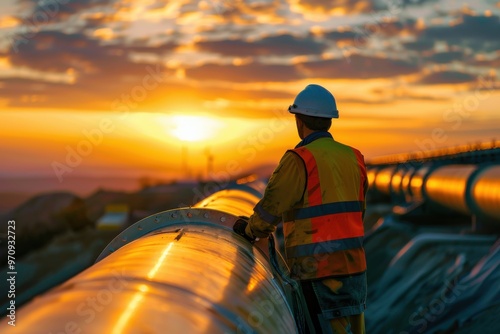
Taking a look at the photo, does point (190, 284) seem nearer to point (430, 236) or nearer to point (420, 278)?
point (420, 278)

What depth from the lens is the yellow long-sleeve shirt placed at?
6.14m

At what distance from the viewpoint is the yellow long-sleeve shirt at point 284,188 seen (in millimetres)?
6137

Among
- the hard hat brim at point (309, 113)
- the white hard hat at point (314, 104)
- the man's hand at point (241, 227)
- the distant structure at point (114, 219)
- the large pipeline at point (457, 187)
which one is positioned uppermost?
the white hard hat at point (314, 104)

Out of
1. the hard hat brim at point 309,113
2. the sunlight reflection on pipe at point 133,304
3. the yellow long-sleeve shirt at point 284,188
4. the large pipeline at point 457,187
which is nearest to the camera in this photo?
the sunlight reflection on pipe at point 133,304

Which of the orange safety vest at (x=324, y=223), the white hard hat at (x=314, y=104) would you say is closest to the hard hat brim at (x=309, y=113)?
the white hard hat at (x=314, y=104)

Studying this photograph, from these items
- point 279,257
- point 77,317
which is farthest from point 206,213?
point 77,317

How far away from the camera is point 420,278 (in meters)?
15.1

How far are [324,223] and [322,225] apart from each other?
20mm

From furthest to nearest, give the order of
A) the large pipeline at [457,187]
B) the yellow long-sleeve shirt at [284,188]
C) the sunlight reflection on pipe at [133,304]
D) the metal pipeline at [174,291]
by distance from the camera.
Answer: the large pipeline at [457,187] → the yellow long-sleeve shirt at [284,188] → the metal pipeline at [174,291] → the sunlight reflection on pipe at [133,304]

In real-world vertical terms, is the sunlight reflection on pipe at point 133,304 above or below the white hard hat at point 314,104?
below

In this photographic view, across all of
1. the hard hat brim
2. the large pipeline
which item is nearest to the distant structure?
the large pipeline

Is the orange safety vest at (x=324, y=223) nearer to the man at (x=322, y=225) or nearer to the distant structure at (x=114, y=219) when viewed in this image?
the man at (x=322, y=225)

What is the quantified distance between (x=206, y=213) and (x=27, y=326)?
3.44 meters

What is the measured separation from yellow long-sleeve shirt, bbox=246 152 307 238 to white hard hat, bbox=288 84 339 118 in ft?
1.66
